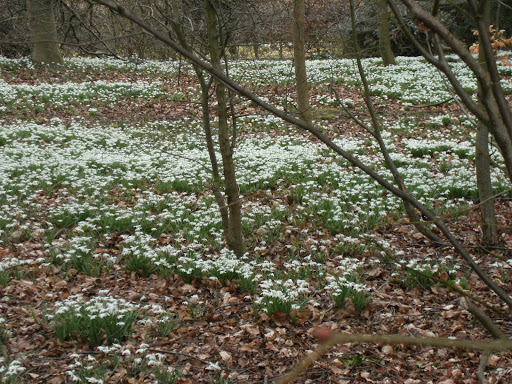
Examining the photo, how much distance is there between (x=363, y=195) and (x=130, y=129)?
20.1ft

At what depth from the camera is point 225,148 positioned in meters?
4.55

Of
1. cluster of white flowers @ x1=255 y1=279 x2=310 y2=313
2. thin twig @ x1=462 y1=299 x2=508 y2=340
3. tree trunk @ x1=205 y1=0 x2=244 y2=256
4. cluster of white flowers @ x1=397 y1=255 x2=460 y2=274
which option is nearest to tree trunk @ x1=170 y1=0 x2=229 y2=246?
tree trunk @ x1=205 y1=0 x2=244 y2=256

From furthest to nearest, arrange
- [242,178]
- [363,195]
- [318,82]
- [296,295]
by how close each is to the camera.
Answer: [318,82] → [242,178] → [363,195] → [296,295]

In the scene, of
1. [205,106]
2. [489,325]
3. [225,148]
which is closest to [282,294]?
[225,148]

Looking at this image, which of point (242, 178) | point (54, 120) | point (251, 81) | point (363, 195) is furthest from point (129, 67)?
point (363, 195)

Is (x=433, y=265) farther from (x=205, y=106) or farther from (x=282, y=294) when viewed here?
(x=205, y=106)

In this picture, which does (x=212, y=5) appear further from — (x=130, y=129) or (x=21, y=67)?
(x=21, y=67)

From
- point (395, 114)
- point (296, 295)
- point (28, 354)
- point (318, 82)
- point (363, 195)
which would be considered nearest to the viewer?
point (28, 354)

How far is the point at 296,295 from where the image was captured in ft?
12.7

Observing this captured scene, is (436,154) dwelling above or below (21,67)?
below

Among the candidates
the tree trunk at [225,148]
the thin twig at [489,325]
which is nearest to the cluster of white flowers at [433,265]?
the tree trunk at [225,148]

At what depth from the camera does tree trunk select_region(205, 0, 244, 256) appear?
4258mm

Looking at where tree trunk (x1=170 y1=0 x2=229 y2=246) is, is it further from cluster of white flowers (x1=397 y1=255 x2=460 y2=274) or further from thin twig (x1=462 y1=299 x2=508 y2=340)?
thin twig (x1=462 y1=299 x2=508 y2=340)

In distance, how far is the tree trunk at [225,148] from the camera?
4258 mm
